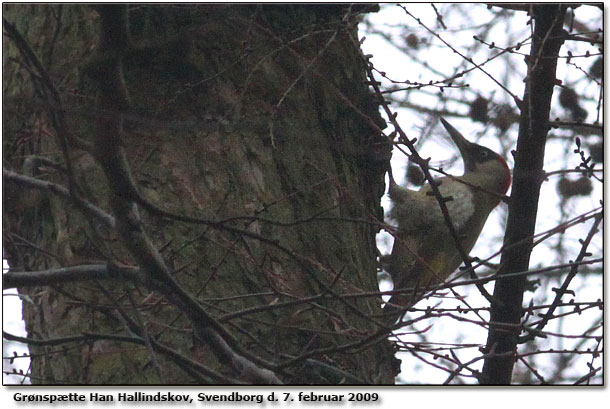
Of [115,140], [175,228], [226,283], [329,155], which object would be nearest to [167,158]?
[175,228]

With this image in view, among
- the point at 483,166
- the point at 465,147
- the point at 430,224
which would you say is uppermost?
the point at 465,147

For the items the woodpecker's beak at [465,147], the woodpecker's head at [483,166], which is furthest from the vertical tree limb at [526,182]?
the woodpecker's beak at [465,147]

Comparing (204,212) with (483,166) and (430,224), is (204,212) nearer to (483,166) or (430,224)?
(430,224)

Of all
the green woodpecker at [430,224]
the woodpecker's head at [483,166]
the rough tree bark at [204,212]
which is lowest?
the rough tree bark at [204,212]

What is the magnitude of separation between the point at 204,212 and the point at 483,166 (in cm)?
352

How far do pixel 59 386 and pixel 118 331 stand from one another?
1.04 feet

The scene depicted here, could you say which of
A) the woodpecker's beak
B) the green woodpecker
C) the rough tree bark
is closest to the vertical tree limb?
the rough tree bark

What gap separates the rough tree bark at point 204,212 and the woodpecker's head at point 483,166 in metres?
2.49

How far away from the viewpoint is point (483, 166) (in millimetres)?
5887

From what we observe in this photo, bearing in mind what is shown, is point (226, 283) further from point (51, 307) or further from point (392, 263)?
point (392, 263)

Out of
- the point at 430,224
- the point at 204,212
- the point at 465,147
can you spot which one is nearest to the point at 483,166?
the point at 465,147

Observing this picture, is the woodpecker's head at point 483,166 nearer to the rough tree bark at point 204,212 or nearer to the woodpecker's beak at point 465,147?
the woodpecker's beak at point 465,147

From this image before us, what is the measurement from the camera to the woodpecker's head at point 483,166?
580 centimetres

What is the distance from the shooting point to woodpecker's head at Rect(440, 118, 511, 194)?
19.0 ft
